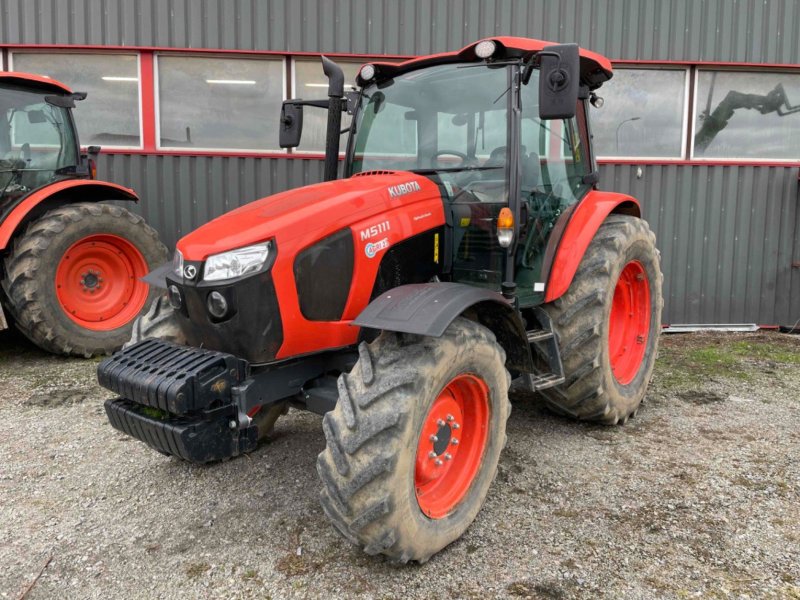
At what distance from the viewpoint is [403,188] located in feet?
9.84

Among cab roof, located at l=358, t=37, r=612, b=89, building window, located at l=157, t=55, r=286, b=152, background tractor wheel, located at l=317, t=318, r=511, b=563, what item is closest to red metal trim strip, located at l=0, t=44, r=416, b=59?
building window, located at l=157, t=55, r=286, b=152

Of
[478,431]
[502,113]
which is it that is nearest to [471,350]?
[478,431]

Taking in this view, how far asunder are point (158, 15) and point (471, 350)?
5.89 m

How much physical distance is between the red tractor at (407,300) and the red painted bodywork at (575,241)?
0.4 inches

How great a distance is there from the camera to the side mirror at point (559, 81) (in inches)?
104

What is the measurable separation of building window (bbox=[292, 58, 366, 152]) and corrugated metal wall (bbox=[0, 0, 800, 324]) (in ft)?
0.52

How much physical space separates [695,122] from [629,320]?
3774 millimetres

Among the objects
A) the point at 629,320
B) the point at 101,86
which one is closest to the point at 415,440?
the point at 629,320

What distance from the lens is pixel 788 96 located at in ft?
23.1

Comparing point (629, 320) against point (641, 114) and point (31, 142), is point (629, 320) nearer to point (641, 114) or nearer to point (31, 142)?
point (641, 114)

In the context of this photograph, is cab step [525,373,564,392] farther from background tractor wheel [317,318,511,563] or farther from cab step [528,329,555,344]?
background tractor wheel [317,318,511,563]

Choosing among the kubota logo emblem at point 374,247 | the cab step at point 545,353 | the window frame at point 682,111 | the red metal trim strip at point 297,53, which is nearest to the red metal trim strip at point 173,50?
the red metal trim strip at point 297,53

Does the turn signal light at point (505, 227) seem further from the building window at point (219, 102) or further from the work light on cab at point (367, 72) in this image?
the building window at point (219, 102)

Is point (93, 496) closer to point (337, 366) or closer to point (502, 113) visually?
point (337, 366)
